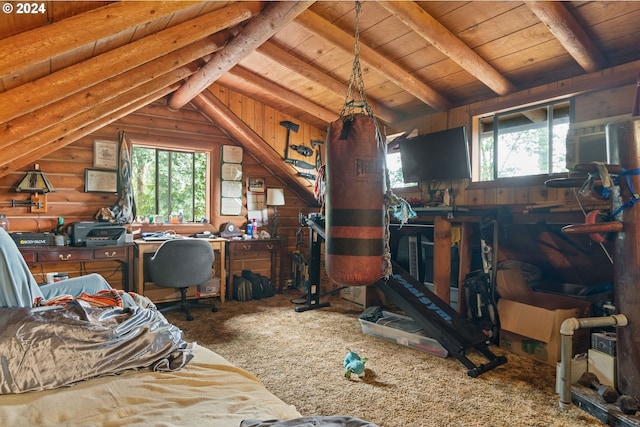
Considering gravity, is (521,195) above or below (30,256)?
above

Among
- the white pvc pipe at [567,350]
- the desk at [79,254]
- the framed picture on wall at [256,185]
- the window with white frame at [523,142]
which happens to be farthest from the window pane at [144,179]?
the white pvc pipe at [567,350]

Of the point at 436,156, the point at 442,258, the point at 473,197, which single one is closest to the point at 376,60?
the point at 436,156

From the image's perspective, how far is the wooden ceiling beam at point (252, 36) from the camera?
2.39 meters

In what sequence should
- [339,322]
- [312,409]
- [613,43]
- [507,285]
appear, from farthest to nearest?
[339,322] < [507,285] < [613,43] < [312,409]

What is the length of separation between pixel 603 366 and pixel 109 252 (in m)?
4.13

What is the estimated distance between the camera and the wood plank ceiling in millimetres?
1431

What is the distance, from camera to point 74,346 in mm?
1331

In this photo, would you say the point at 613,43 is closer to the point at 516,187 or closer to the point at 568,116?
the point at 568,116

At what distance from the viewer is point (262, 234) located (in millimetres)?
4828

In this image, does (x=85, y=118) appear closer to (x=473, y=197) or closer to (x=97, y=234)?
(x=97, y=234)

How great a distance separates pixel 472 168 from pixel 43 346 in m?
3.62

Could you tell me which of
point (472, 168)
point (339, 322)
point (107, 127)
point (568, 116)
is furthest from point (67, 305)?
point (568, 116)

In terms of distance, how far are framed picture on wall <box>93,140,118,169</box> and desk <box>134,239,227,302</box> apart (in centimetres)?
99

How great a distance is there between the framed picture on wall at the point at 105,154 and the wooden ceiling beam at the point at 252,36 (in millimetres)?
1508
